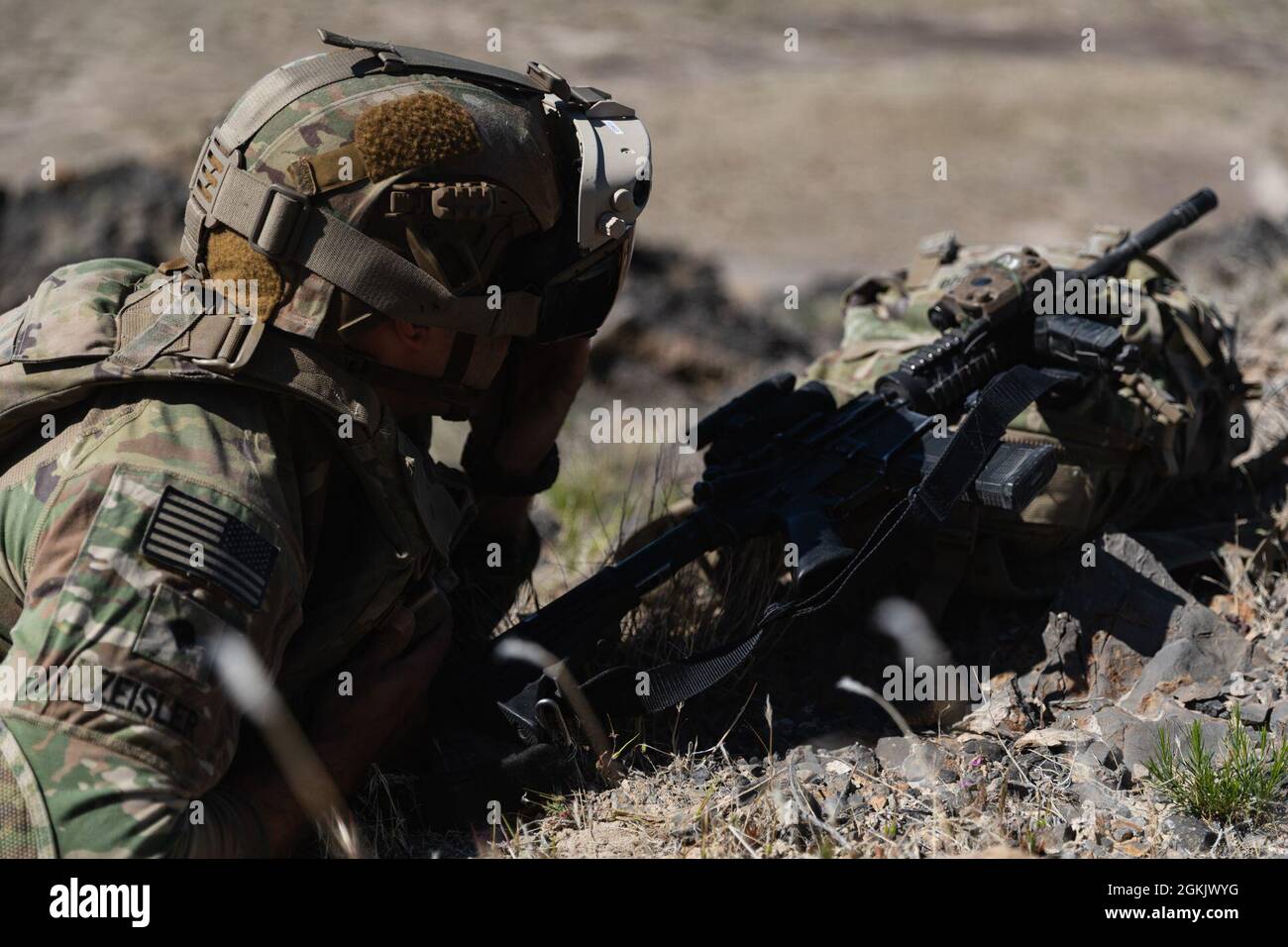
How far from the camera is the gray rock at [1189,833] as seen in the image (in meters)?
2.89

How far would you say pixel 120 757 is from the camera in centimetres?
239

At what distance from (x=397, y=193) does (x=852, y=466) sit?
151 centimetres

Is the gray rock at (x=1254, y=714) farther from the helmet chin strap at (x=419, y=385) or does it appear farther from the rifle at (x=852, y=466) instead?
the helmet chin strap at (x=419, y=385)

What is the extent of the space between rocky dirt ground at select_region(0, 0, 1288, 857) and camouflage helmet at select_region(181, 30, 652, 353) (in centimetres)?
122

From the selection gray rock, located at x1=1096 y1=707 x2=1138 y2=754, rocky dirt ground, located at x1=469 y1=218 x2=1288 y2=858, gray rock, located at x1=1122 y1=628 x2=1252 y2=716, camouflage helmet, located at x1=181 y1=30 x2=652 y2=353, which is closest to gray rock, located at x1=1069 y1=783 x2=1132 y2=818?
rocky dirt ground, located at x1=469 y1=218 x2=1288 y2=858

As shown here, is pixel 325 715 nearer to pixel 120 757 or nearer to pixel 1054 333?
pixel 120 757

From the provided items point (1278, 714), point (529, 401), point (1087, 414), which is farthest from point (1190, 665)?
point (529, 401)

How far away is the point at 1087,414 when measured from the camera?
12.6ft

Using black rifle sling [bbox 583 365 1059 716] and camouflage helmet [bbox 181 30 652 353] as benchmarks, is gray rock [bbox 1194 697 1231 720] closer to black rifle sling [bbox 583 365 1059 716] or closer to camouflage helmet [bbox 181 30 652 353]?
black rifle sling [bbox 583 365 1059 716]

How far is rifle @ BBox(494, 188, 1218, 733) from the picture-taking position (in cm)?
331

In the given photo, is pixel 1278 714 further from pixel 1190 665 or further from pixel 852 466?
pixel 852 466

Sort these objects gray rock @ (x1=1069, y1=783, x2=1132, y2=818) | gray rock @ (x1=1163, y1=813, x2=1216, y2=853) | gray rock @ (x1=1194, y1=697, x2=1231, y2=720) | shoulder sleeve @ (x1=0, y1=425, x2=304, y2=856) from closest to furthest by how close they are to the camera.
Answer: shoulder sleeve @ (x1=0, y1=425, x2=304, y2=856) < gray rock @ (x1=1163, y1=813, x2=1216, y2=853) < gray rock @ (x1=1069, y1=783, x2=1132, y2=818) < gray rock @ (x1=1194, y1=697, x2=1231, y2=720)
